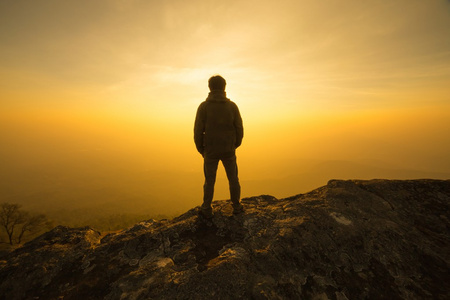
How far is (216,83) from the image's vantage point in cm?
502

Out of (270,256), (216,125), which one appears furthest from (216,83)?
(270,256)

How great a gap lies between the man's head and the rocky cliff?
3433 millimetres

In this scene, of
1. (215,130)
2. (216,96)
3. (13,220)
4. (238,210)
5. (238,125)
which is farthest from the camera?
(13,220)

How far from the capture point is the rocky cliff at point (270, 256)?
2789 millimetres

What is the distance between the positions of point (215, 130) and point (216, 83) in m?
1.24

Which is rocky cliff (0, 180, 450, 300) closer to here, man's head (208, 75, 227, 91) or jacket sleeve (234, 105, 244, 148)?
jacket sleeve (234, 105, 244, 148)

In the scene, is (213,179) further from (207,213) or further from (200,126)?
(200,126)

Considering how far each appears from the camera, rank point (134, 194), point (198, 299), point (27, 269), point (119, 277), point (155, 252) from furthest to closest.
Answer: point (134, 194), point (155, 252), point (27, 269), point (119, 277), point (198, 299)

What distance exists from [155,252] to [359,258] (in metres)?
3.82

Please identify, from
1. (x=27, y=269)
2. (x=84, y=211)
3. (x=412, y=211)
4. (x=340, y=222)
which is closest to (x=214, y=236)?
(x=340, y=222)

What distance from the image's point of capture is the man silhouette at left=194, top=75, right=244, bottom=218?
5.02m

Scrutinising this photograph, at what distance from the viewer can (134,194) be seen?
591 feet

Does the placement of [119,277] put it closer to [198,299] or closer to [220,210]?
[198,299]

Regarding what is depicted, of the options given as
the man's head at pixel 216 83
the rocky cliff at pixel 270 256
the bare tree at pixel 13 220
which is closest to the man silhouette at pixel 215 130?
the man's head at pixel 216 83
